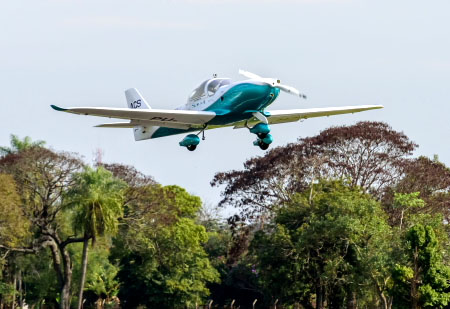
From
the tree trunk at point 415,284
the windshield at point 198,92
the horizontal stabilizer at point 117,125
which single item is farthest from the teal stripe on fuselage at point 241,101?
the tree trunk at point 415,284

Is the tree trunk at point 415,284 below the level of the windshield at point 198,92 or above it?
below

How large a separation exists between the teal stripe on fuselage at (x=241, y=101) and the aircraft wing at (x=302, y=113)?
89 cm

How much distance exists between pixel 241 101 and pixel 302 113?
171 inches

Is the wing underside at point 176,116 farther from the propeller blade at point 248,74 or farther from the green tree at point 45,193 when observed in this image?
the green tree at point 45,193

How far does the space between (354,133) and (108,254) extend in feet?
62.4

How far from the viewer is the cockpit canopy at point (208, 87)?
132 feet

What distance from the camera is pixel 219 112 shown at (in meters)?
39.6

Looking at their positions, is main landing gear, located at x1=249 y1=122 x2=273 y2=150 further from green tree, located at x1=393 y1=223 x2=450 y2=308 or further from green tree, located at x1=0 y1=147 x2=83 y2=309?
green tree, located at x1=0 y1=147 x2=83 y2=309

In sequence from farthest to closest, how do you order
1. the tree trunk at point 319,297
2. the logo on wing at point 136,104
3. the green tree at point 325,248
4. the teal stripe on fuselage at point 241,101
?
the tree trunk at point 319,297
the green tree at point 325,248
the logo on wing at point 136,104
the teal stripe on fuselage at point 241,101

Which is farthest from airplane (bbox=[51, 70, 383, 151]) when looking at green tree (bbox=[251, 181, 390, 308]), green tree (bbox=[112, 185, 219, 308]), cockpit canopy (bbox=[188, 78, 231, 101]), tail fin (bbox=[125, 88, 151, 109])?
green tree (bbox=[112, 185, 219, 308])

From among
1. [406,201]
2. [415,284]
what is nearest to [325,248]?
[406,201]

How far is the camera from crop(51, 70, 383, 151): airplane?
1533 inches

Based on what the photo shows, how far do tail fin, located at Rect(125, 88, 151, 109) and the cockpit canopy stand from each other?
7.40 m

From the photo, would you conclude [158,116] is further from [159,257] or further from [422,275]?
[159,257]
